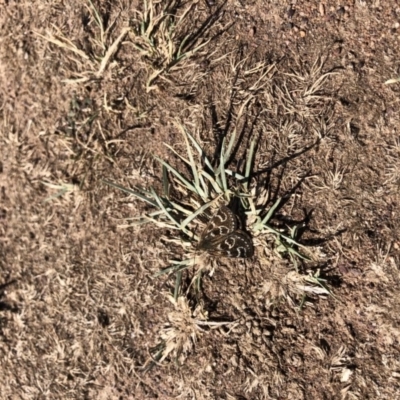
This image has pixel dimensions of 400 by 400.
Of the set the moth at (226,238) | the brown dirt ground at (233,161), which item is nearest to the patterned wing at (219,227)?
the moth at (226,238)

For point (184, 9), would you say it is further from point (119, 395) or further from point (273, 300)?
point (119, 395)

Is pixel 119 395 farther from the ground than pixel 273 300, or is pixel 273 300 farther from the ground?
pixel 273 300

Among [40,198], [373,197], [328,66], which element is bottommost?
[40,198]

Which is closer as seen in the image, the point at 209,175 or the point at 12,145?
the point at 209,175

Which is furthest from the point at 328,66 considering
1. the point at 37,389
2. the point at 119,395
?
the point at 37,389

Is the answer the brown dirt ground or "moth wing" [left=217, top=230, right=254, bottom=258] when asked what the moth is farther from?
the brown dirt ground

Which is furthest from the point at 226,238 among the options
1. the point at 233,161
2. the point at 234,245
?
the point at 233,161

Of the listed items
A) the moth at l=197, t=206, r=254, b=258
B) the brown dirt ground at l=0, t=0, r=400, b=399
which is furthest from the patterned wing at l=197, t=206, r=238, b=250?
the brown dirt ground at l=0, t=0, r=400, b=399

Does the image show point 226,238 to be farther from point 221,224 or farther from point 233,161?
point 233,161
